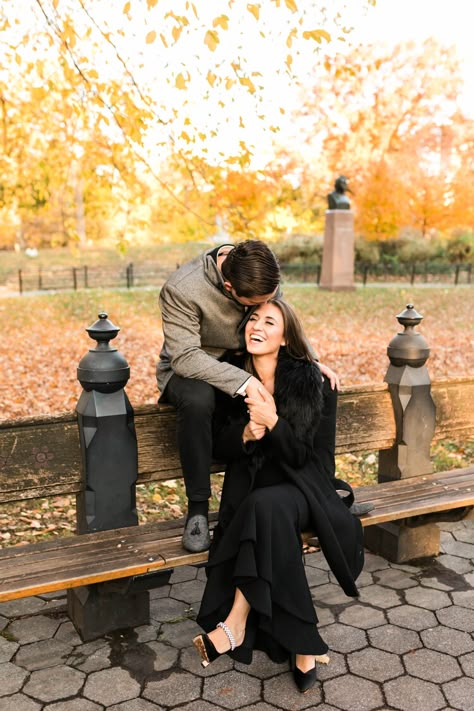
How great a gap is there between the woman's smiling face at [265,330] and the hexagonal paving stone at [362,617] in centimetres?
138

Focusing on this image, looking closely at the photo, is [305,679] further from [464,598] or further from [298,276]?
[298,276]

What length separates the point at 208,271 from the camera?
3.32 meters

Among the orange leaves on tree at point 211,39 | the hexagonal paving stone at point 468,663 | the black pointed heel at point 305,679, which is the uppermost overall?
the orange leaves on tree at point 211,39

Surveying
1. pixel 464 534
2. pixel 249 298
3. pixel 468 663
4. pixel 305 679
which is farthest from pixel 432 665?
pixel 249 298

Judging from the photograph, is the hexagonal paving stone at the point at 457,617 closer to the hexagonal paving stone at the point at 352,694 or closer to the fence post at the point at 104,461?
the hexagonal paving stone at the point at 352,694

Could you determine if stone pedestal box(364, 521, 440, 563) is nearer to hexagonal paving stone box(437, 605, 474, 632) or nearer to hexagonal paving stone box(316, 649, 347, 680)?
hexagonal paving stone box(437, 605, 474, 632)

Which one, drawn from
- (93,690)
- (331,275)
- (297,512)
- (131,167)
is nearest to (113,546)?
(93,690)

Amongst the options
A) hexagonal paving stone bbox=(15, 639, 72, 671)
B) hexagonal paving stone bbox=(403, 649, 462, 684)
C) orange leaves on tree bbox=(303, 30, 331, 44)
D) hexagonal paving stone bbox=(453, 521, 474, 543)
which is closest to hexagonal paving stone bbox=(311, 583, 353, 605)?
hexagonal paving stone bbox=(403, 649, 462, 684)

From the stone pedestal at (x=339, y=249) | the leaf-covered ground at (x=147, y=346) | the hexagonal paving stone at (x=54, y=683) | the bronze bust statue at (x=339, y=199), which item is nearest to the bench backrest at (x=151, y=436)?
the hexagonal paving stone at (x=54, y=683)

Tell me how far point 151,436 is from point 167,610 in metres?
0.91

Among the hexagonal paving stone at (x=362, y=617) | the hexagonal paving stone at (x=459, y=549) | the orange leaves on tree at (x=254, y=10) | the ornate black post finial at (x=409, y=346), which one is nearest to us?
the hexagonal paving stone at (x=362, y=617)

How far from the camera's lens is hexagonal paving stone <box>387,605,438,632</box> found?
11.2ft

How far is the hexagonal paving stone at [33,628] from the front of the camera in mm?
3314

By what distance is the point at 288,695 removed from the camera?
2875mm
